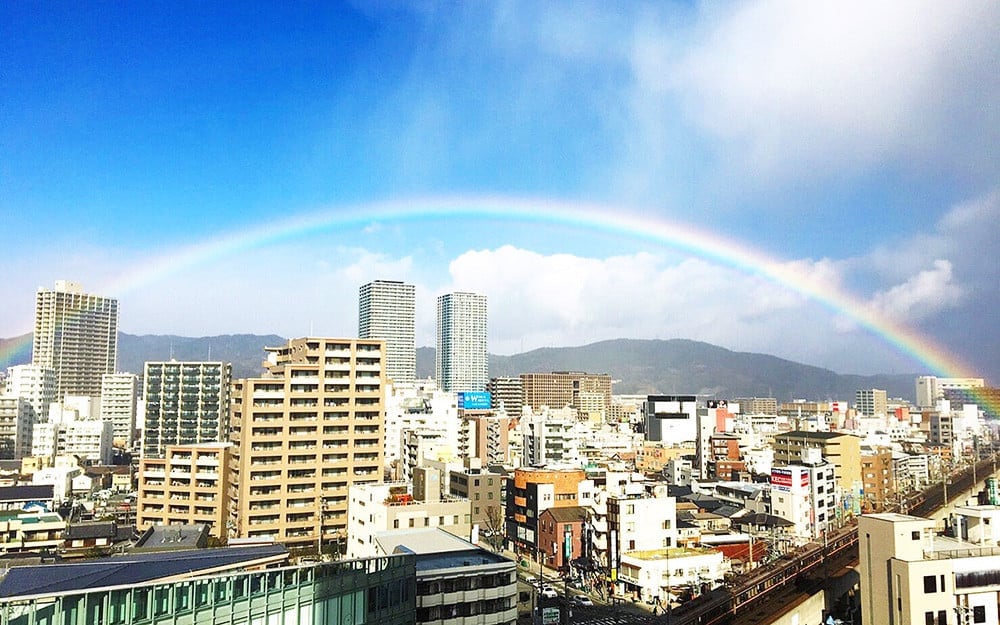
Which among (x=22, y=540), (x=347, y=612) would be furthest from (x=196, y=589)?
(x=22, y=540)

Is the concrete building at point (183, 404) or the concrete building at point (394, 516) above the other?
the concrete building at point (183, 404)

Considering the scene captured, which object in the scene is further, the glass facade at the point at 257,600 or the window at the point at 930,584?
the window at the point at 930,584

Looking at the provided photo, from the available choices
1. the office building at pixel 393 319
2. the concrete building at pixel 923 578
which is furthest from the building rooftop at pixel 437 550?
the office building at pixel 393 319

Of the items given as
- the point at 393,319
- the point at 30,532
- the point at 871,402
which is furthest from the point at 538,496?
the point at 393,319

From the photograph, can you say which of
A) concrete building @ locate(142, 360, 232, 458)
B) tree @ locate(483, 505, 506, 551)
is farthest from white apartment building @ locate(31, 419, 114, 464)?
tree @ locate(483, 505, 506, 551)

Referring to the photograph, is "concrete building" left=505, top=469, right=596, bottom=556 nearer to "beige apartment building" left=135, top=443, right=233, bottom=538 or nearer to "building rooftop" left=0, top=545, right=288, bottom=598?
"beige apartment building" left=135, top=443, right=233, bottom=538

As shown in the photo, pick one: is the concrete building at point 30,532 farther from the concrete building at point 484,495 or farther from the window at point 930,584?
the window at point 930,584

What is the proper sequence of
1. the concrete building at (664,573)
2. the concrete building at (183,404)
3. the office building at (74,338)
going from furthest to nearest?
the office building at (74,338) < the concrete building at (183,404) < the concrete building at (664,573)
